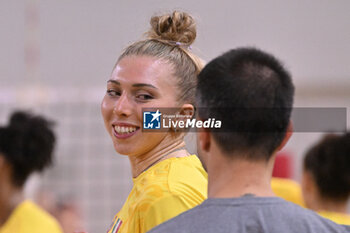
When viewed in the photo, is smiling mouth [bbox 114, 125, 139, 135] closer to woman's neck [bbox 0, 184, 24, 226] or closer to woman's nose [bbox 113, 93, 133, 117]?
woman's nose [bbox 113, 93, 133, 117]

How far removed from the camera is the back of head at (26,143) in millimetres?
3535

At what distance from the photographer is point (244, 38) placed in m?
7.96

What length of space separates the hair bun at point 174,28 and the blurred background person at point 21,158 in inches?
57.0

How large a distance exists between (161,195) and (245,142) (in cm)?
51

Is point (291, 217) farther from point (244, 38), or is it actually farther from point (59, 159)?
point (244, 38)

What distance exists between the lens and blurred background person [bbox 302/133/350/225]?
109 inches

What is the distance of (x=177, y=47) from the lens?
2.30 m

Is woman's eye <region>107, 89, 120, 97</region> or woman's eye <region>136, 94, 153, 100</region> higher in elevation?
woman's eye <region>107, 89, 120, 97</region>

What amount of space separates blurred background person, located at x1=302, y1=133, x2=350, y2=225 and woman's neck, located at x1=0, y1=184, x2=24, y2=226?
1.69 m

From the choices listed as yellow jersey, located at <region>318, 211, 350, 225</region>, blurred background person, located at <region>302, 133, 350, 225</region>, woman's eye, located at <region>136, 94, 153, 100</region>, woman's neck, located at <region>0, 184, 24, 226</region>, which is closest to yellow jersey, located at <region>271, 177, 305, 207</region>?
blurred background person, located at <region>302, 133, 350, 225</region>

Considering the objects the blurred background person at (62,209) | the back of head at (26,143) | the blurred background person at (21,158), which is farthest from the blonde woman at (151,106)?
the blurred background person at (62,209)

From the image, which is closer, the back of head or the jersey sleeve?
the jersey sleeve

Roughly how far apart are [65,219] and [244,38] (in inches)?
154

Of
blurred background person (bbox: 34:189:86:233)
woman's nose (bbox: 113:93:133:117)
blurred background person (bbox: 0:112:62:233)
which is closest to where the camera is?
woman's nose (bbox: 113:93:133:117)
